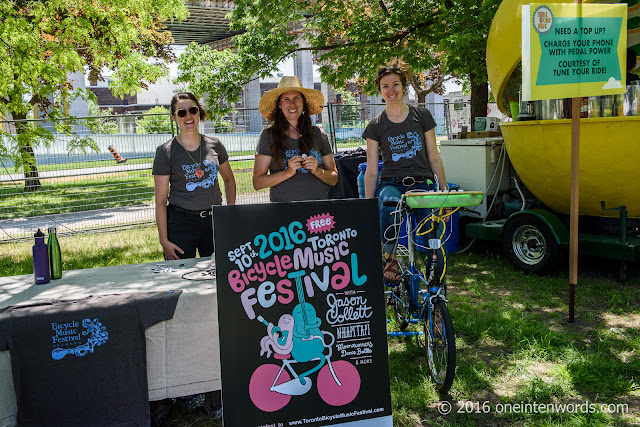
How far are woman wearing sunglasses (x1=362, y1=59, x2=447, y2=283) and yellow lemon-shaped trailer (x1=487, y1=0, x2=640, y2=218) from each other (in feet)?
6.15

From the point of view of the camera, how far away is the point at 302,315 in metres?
3.14

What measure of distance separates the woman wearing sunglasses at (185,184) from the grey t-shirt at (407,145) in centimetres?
143

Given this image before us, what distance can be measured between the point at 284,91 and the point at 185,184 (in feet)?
3.42

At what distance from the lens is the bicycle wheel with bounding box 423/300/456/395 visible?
3.53 metres

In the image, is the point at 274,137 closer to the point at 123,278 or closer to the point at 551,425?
the point at 123,278

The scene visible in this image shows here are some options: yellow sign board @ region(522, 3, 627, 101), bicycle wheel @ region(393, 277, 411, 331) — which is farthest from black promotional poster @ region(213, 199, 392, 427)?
yellow sign board @ region(522, 3, 627, 101)


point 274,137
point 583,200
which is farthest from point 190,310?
point 583,200

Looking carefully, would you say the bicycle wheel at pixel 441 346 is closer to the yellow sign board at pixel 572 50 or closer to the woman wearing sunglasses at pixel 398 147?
the woman wearing sunglasses at pixel 398 147

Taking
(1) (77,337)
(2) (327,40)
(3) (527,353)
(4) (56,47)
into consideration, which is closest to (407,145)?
(3) (527,353)

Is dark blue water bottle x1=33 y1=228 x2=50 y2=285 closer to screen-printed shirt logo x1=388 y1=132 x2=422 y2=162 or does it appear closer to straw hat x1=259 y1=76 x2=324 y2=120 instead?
straw hat x1=259 y1=76 x2=324 y2=120

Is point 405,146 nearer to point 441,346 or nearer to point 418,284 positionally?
point 418,284

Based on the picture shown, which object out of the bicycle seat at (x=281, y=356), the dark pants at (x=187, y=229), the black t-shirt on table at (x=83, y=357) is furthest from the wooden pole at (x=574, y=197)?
the black t-shirt on table at (x=83, y=357)

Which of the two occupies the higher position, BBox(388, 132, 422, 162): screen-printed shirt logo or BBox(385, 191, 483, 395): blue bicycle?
BBox(388, 132, 422, 162): screen-printed shirt logo

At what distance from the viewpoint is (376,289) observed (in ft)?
10.8
